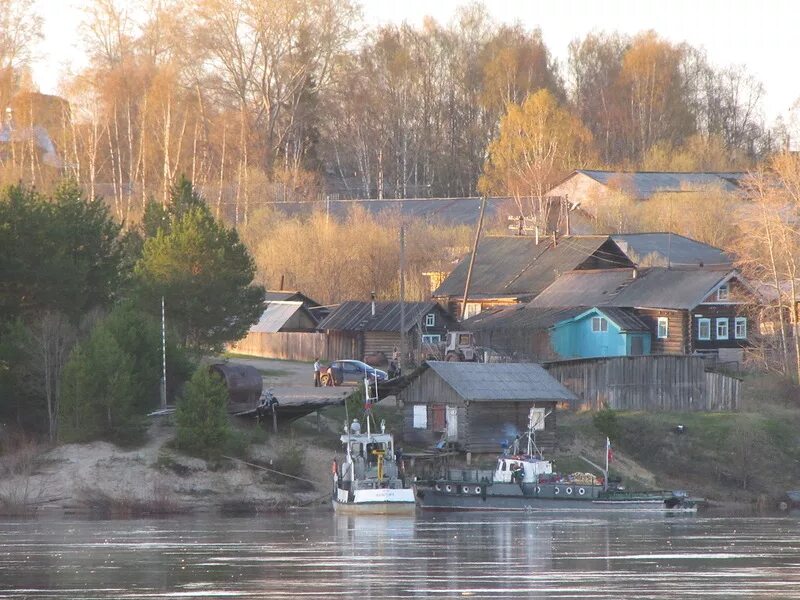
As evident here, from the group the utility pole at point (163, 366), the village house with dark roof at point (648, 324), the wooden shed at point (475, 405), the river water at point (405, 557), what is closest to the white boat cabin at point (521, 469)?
the river water at point (405, 557)

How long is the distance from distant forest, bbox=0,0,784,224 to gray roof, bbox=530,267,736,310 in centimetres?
2632

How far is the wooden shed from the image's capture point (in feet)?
208

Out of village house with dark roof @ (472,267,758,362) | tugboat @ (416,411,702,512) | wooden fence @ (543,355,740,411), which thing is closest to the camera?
tugboat @ (416,411,702,512)

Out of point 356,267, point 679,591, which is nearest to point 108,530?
point 679,591

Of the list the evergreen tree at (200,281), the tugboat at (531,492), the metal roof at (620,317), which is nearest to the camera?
the tugboat at (531,492)

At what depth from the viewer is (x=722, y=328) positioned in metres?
80.4

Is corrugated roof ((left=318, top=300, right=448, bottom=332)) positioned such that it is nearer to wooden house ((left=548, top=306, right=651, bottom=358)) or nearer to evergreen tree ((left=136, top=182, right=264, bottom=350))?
wooden house ((left=548, top=306, right=651, bottom=358))

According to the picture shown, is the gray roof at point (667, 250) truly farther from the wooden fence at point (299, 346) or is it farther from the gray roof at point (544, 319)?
the wooden fence at point (299, 346)

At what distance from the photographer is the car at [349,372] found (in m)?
73.3

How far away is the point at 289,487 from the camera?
5953 centimetres

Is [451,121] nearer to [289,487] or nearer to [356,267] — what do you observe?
[356,267]

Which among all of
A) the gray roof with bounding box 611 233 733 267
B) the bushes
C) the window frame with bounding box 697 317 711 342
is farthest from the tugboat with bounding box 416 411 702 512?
the gray roof with bounding box 611 233 733 267

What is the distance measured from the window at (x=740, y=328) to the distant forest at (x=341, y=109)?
33.8 m

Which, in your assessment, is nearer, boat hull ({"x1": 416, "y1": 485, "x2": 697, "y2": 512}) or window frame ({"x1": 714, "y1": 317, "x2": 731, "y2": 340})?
boat hull ({"x1": 416, "y1": 485, "x2": 697, "y2": 512})
